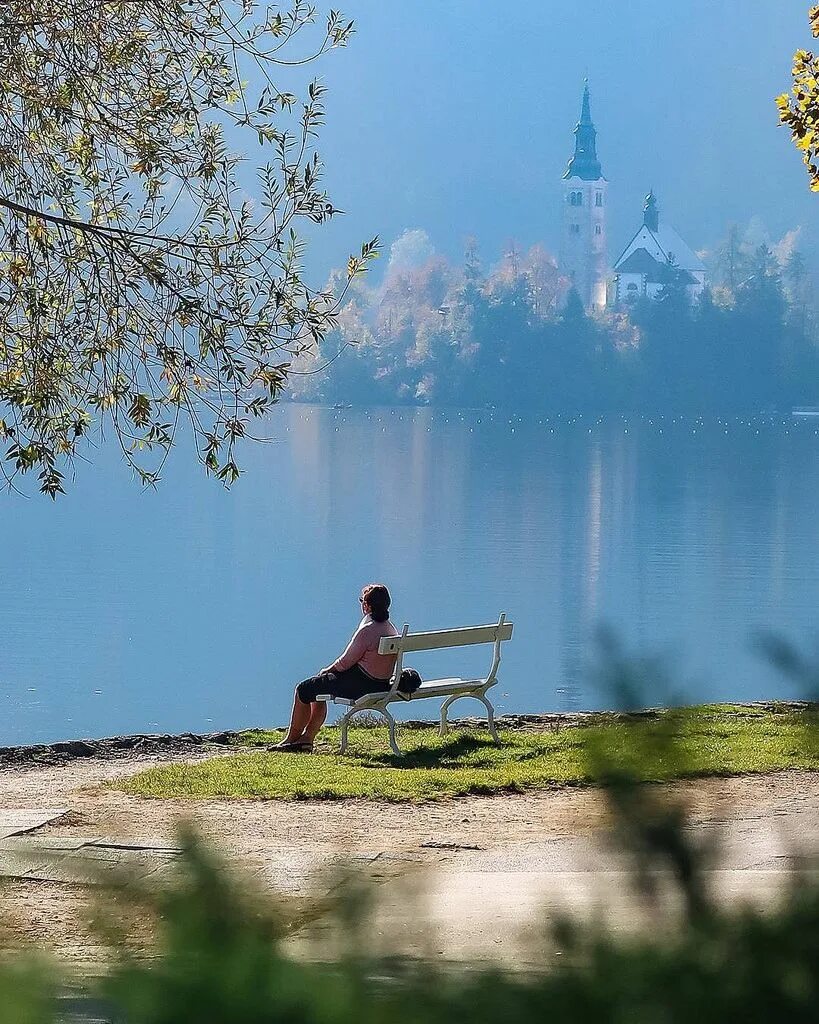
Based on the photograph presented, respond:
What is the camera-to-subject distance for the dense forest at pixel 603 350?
5285 inches

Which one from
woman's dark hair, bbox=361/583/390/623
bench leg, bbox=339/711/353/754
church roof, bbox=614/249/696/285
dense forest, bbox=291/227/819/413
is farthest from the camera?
church roof, bbox=614/249/696/285

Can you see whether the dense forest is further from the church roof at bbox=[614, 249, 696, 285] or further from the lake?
the lake

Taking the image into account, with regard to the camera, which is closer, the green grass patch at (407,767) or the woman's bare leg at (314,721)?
the green grass patch at (407,767)

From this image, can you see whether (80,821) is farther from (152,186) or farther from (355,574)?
(355,574)

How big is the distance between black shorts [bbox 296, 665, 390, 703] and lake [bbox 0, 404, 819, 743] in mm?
1345

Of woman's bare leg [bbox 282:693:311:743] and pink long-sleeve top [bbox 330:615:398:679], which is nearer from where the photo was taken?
pink long-sleeve top [bbox 330:615:398:679]

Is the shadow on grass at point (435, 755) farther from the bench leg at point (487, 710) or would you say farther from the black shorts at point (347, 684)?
the black shorts at point (347, 684)

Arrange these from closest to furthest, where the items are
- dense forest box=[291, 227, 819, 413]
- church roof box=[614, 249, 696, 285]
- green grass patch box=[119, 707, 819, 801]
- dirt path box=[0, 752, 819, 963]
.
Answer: dirt path box=[0, 752, 819, 963]
green grass patch box=[119, 707, 819, 801]
dense forest box=[291, 227, 819, 413]
church roof box=[614, 249, 696, 285]

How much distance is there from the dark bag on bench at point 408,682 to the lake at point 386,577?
3.62 ft

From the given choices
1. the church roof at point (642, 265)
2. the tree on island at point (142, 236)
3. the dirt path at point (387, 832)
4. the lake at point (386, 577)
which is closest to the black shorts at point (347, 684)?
the dirt path at point (387, 832)

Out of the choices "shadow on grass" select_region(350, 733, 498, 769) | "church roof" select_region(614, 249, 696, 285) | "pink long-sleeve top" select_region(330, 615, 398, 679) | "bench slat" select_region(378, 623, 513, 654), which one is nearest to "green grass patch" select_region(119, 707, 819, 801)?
"shadow on grass" select_region(350, 733, 498, 769)

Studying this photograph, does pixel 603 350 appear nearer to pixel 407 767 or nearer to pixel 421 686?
pixel 421 686

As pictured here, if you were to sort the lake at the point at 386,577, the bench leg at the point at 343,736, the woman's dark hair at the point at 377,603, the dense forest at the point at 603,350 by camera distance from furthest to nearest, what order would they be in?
the dense forest at the point at 603,350, the lake at the point at 386,577, the woman's dark hair at the point at 377,603, the bench leg at the point at 343,736

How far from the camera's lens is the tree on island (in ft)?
29.0
